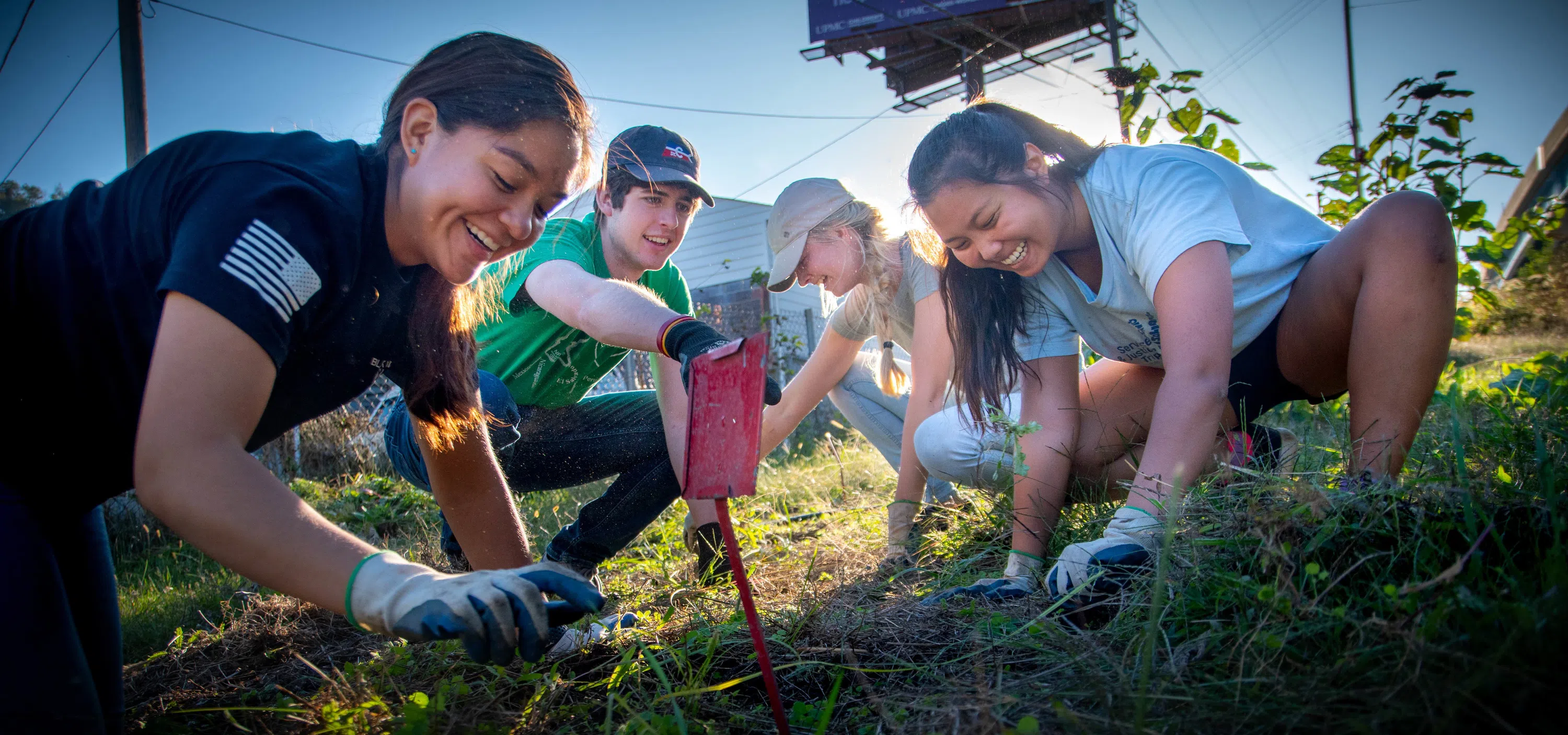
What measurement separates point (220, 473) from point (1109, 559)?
54.4 inches

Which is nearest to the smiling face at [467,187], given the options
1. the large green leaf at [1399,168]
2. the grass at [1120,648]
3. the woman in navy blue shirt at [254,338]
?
the woman in navy blue shirt at [254,338]

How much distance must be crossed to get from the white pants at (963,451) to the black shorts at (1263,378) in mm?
606

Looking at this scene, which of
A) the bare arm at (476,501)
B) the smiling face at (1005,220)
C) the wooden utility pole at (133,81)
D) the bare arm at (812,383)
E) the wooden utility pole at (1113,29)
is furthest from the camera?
the wooden utility pole at (1113,29)

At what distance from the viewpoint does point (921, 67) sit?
38.8 feet

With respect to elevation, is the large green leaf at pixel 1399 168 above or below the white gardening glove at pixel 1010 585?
above

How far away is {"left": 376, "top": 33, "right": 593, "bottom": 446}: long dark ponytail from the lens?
132 cm

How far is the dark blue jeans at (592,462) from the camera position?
2.45 meters

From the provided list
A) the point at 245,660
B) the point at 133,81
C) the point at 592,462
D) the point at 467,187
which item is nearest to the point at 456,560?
the point at 592,462

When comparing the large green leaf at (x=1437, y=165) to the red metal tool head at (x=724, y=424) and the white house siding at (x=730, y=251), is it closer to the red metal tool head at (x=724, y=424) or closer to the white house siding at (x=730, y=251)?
the red metal tool head at (x=724, y=424)

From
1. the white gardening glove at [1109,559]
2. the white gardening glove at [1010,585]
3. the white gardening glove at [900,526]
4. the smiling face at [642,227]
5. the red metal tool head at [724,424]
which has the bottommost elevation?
the white gardening glove at [900,526]

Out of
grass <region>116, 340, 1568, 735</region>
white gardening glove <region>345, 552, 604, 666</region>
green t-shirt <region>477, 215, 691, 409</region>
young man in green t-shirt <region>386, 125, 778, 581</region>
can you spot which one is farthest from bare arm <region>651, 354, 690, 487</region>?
white gardening glove <region>345, 552, 604, 666</region>

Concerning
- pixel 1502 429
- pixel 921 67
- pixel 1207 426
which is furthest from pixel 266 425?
pixel 921 67

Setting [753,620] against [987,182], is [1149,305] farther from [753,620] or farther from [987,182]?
[753,620]

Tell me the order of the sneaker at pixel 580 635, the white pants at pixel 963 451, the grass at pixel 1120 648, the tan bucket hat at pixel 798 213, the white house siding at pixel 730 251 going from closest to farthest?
the grass at pixel 1120 648, the sneaker at pixel 580 635, the white pants at pixel 963 451, the tan bucket hat at pixel 798 213, the white house siding at pixel 730 251
